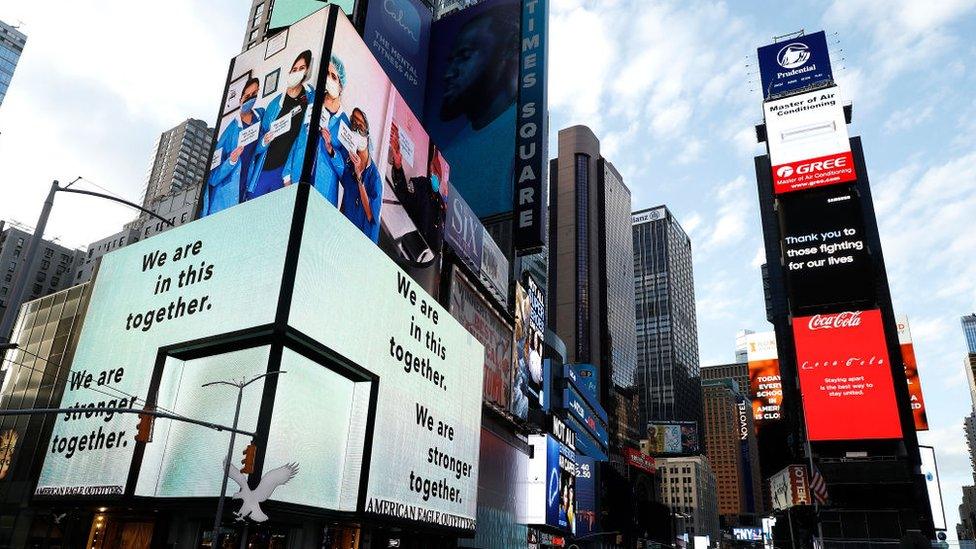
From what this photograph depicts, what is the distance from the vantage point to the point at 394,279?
3462cm

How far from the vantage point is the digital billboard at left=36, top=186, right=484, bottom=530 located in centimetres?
2698

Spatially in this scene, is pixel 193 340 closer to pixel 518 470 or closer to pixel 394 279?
pixel 394 279

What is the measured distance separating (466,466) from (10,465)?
24330 millimetres

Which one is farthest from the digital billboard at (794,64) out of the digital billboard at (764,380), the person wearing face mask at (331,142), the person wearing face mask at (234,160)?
the person wearing face mask at (234,160)

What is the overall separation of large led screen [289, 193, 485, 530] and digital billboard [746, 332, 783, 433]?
72696 mm

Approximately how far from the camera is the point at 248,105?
113 ft

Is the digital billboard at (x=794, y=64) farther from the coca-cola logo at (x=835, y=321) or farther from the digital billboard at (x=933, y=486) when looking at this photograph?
the digital billboard at (x=933, y=486)

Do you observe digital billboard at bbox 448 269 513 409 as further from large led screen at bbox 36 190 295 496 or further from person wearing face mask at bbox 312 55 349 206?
large led screen at bbox 36 190 295 496

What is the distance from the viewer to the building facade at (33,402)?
105 feet

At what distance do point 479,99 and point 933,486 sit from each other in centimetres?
6000

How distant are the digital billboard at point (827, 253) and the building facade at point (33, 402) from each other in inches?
A: 2099

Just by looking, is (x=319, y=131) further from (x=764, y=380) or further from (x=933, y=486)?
(x=764, y=380)

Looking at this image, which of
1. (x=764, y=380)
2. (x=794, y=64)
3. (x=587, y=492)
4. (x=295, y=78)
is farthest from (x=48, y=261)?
(x=764, y=380)

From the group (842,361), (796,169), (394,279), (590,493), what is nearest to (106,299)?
(394,279)
